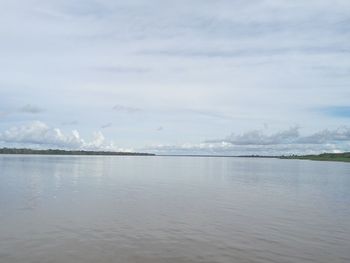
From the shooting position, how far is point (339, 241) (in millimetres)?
20562

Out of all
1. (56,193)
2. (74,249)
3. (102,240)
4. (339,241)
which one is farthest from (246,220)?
(56,193)

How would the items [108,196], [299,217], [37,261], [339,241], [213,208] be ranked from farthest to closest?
[108,196] < [213,208] < [299,217] < [339,241] < [37,261]

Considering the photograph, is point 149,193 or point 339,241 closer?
point 339,241

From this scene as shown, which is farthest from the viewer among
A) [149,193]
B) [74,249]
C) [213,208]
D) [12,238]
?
[149,193]

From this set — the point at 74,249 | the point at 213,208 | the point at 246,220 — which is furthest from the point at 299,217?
the point at 74,249

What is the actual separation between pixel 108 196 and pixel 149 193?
4.90 meters

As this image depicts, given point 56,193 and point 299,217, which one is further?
point 56,193

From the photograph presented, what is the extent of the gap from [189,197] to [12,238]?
2038cm

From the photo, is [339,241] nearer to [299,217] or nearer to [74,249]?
[299,217]

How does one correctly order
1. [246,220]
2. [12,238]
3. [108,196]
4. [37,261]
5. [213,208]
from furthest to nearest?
[108,196] < [213,208] < [246,220] < [12,238] < [37,261]

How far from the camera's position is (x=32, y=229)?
2095 centimetres

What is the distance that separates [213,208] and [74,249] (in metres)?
15.0

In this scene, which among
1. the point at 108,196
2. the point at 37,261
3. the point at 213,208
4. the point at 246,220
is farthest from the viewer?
the point at 108,196

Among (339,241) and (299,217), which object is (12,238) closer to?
(339,241)
